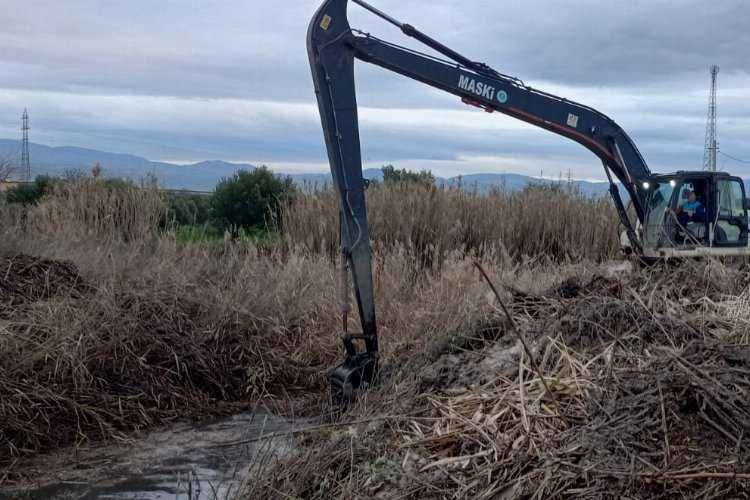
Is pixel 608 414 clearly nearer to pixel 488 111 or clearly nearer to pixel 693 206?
pixel 488 111

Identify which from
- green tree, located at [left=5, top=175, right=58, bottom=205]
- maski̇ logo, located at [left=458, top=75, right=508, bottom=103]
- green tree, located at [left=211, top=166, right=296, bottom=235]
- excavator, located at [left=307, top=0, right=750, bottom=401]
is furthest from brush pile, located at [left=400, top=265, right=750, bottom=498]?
green tree, located at [left=5, top=175, right=58, bottom=205]

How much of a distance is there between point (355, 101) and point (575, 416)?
5086 mm

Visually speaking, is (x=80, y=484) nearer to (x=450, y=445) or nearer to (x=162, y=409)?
(x=162, y=409)

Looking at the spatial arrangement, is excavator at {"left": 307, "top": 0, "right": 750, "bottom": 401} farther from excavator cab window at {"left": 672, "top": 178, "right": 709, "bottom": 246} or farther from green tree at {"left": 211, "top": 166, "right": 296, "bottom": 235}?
green tree at {"left": 211, "top": 166, "right": 296, "bottom": 235}

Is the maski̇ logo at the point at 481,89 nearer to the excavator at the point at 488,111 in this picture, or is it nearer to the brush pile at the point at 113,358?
the excavator at the point at 488,111

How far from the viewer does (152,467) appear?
333 inches

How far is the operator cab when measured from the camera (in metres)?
11.8

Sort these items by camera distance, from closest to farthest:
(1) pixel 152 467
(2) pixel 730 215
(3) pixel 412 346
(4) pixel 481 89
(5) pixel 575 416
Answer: (5) pixel 575 416
(1) pixel 152 467
(4) pixel 481 89
(3) pixel 412 346
(2) pixel 730 215

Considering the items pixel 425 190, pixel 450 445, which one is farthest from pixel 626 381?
pixel 425 190

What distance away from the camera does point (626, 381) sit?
5652 mm

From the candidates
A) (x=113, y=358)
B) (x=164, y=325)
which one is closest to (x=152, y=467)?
(x=113, y=358)

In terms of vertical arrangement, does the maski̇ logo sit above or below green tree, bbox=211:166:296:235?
above

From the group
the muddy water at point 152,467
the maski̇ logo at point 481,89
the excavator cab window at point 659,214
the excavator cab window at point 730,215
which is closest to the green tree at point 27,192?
the muddy water at point 152,467

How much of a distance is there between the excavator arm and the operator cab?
1.66 meters
